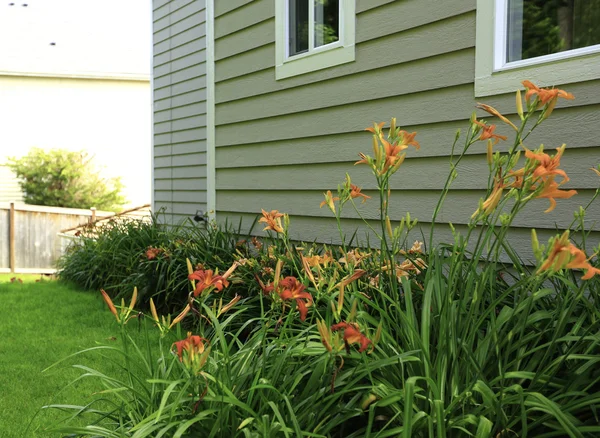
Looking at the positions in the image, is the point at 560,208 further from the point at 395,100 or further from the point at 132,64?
the point at 132,64

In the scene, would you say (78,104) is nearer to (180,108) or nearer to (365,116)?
(180,108)

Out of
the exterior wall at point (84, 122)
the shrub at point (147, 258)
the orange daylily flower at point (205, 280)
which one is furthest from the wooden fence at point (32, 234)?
the orange daylily flower at point (205, 280)

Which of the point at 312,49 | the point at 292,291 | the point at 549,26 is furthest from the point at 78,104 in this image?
the point at 292,291

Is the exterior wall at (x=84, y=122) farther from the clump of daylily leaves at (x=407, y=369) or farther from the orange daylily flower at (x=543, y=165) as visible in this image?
the orange daylily flower at (x=543, y=165)

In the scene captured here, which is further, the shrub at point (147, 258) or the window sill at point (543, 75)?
the shrub at point (147, 258)

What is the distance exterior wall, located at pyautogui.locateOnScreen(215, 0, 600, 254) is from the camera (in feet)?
11.9

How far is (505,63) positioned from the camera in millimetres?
3691

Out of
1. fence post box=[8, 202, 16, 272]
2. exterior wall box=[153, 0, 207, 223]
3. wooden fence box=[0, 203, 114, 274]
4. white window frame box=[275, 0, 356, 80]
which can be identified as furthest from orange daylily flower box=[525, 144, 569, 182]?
fence post box=[8, 202, 16, 272]

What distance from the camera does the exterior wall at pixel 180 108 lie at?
7.85 meters

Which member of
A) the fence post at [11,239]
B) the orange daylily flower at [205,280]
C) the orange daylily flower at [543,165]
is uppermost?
the orange daylily flower at [543,165]

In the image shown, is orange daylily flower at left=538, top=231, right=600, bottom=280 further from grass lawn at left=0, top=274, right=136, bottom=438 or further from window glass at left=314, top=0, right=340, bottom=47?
window glass at left=314, top=0, right=340, bottom=47

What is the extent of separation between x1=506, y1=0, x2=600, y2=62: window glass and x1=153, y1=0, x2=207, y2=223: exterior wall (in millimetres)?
4610

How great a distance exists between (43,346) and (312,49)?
299 cm

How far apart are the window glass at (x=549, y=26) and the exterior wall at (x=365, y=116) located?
0.78ft
